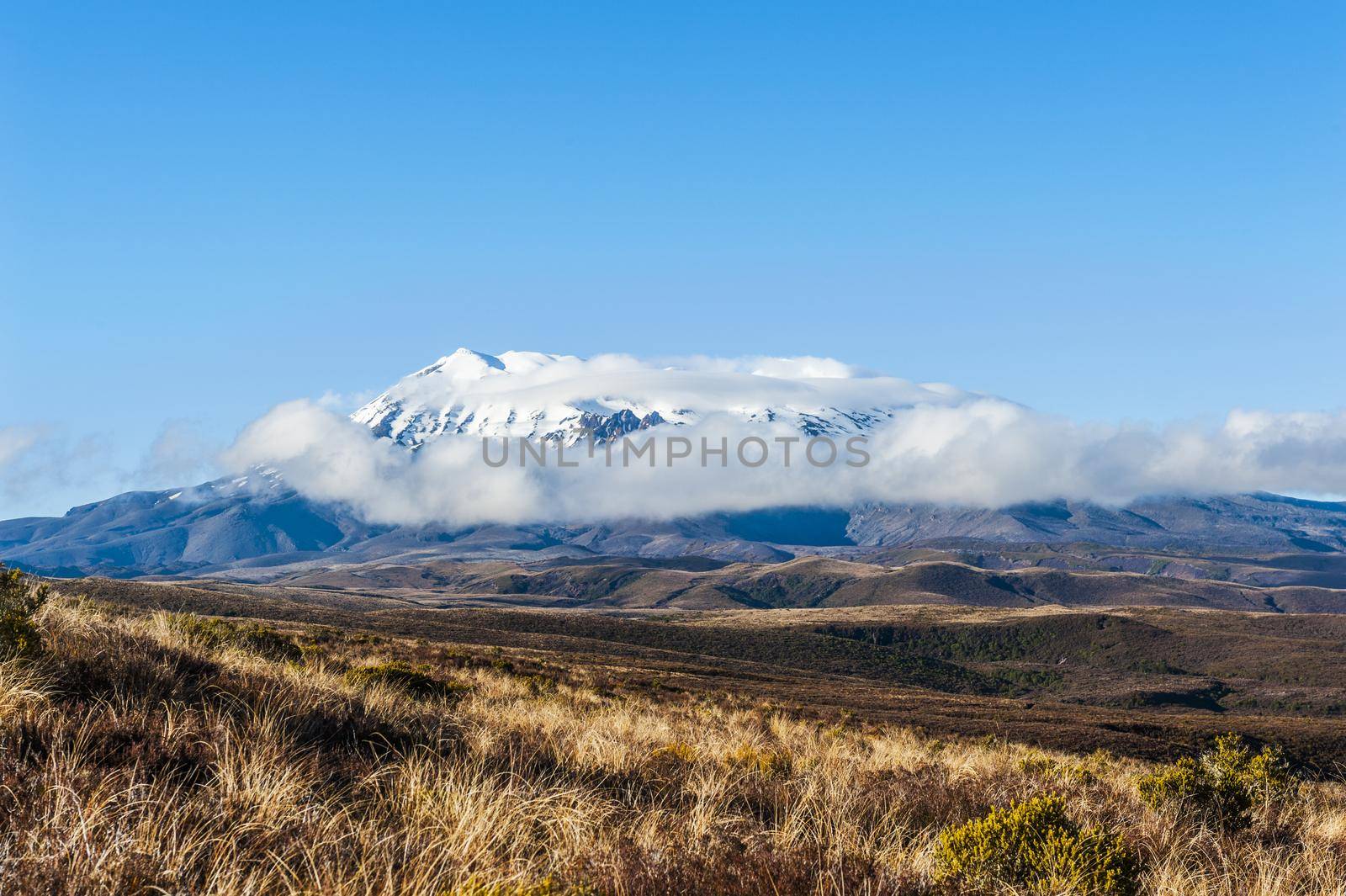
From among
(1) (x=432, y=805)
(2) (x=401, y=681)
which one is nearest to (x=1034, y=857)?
(1) (x=432, y=805)

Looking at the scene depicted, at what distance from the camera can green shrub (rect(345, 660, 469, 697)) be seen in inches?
476

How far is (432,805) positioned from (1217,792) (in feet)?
28.2

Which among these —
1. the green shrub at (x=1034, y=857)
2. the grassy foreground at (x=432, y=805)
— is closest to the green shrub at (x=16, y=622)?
the grassy foreground at (x=432, y=805)

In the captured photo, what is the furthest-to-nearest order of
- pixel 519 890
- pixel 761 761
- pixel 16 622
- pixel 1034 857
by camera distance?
pixel 761 761, pixel 16 622, pixel 1034 857, pixel 519 890

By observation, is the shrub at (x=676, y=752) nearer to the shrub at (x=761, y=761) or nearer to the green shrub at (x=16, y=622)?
the shrub at (x=761, y=761)

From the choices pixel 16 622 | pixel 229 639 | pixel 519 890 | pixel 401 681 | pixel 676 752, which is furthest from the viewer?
pixel 229 639

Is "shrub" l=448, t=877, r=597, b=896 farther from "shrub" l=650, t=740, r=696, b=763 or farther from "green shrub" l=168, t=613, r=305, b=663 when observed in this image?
"green shrub" l=168, t=613, r=305, b=663

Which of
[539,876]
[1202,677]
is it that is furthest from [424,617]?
[539,876]

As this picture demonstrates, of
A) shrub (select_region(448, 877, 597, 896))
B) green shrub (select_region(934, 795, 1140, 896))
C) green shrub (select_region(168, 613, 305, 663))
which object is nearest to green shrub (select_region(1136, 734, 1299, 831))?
green shrub (select_region(934, 795, 1140, 896))

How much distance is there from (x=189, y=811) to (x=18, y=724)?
5.47ft

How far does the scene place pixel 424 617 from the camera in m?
89.7

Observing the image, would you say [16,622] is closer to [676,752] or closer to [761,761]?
[676,752]

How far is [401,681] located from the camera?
1324 cm

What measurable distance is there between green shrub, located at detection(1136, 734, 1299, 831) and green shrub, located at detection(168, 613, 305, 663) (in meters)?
10.9
